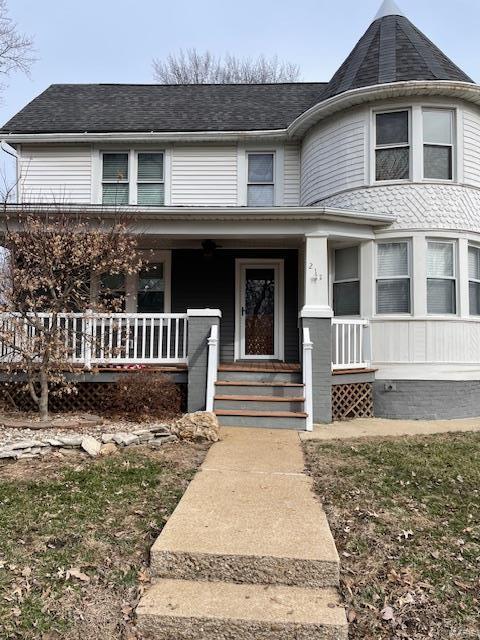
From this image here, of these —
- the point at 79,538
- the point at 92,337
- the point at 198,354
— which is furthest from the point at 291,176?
the point at 79,538

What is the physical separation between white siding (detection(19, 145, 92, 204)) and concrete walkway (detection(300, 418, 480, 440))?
7.65 m

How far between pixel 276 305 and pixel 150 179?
425 cm

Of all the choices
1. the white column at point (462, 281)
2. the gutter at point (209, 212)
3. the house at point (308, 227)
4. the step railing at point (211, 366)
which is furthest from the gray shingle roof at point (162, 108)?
the step railing at point (211, 366)

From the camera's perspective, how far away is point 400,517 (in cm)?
369

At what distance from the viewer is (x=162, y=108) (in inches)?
463

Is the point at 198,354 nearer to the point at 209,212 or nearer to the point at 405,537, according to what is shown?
the point at 209,212

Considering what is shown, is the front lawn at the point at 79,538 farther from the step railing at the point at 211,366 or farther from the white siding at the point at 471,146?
the white siding at the point at 471,146

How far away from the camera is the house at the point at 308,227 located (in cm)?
785

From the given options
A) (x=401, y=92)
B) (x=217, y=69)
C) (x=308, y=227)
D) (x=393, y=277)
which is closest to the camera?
(x=308, y=227)

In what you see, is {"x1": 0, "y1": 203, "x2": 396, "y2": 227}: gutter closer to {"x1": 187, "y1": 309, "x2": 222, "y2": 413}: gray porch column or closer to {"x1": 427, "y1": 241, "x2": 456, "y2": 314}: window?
{"x1": 427, "y1": 241, "x2": 456, "y2": 314}: window

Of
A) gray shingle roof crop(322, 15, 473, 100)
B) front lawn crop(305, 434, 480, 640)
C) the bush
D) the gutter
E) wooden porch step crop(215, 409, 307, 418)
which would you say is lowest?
front lawn crop(305, 434, 480, 640)

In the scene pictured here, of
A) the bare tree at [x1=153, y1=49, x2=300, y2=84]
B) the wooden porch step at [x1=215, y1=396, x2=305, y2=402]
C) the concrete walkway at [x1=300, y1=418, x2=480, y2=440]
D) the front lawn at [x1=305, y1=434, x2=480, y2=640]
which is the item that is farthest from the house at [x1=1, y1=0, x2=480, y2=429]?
the bare tree at [x1=153, y1=49, x2=300, y2=84]

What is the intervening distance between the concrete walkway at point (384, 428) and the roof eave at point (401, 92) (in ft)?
19.9

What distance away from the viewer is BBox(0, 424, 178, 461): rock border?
16.5ft
